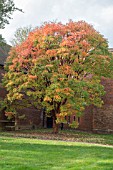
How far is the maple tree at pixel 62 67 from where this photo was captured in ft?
74.2

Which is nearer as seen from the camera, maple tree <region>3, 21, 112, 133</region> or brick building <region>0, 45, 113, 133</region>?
maple tree <region>3, 21, 112, 133</region>

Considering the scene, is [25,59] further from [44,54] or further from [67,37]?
[67,37]

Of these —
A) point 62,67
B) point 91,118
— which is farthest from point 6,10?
point 91,118

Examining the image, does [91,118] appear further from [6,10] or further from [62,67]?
[6,10]

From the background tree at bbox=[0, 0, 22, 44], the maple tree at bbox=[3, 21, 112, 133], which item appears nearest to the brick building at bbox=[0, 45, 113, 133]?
the maple tree at bbox=[3, 21, 112, 133]

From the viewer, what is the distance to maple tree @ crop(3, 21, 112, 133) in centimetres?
2262

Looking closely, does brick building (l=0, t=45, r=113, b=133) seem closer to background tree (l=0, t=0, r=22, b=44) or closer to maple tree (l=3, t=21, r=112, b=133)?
maple tree (l=3, t=21, r=112, b=133)

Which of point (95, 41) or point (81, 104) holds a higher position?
point (95, 41)

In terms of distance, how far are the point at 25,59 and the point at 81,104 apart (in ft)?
18.5

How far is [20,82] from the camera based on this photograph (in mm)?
24031

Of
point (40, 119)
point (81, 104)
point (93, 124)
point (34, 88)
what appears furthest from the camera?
point (40, 119)

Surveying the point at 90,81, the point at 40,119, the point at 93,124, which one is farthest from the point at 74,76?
the point at 40,119

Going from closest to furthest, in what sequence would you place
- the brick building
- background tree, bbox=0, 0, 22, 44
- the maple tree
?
background tree, bbox=0, 0, 22, 44 → the maple tree → the brick building

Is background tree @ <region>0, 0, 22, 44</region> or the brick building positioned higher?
background tree @ <region>0, 0, 22, 44</region>
